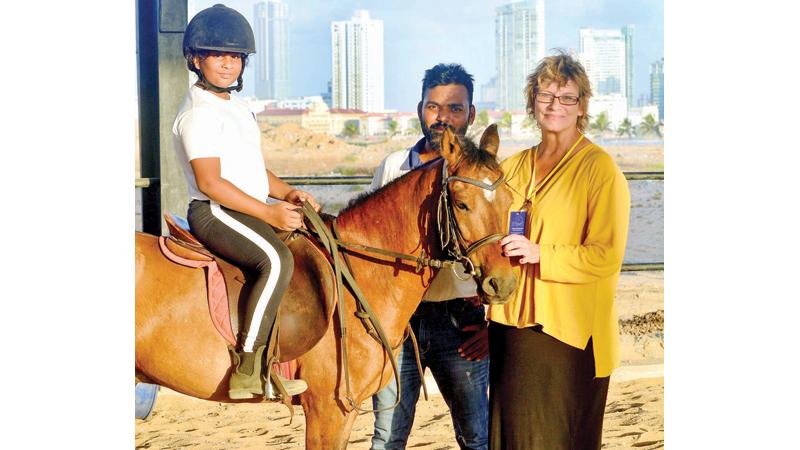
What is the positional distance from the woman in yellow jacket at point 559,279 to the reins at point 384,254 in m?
0.16

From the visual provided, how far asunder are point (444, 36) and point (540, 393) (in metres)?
1.74

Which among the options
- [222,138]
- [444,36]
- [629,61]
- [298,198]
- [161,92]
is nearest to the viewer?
[222,138]

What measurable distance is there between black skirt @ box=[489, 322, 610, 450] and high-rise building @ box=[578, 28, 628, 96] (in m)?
1.41

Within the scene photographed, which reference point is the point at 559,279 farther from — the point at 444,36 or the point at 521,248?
the point at 444,36

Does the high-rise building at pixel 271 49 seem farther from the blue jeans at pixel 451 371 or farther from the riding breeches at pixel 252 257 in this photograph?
the blue jeans at pixel 451 371

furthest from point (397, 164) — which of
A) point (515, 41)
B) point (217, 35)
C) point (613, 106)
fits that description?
point (613, 106)

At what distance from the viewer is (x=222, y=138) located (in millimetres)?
3473

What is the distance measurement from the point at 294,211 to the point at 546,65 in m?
1.08

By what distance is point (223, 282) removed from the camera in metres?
3.53

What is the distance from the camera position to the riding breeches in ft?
11.3
